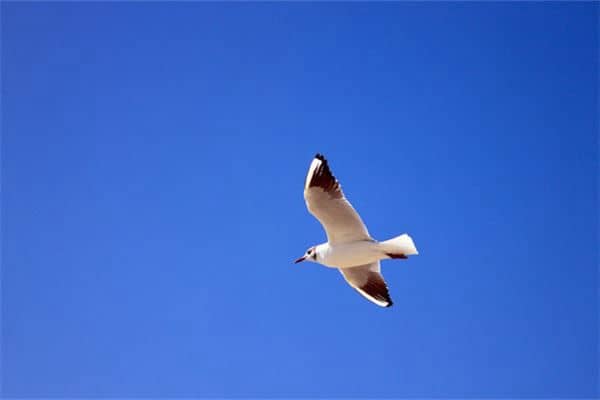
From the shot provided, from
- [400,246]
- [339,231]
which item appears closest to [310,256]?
[339,231]

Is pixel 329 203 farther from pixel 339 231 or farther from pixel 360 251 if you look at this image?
pixel 360 251

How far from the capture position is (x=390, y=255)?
7.29 meters

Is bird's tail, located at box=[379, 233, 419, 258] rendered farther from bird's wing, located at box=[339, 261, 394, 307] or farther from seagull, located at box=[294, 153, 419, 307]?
bird's wing, located at box=[339, 261, 394, 307]

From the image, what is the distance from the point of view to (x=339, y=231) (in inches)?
293

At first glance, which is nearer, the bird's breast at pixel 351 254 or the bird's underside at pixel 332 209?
the bird's underside at pixel 332 209

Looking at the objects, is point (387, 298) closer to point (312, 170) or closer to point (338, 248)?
point (338, 248)

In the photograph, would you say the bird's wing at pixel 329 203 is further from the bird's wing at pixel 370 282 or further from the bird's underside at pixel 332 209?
the bird's wing at pixel 370 282

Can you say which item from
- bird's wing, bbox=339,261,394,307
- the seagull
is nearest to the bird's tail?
the seagull

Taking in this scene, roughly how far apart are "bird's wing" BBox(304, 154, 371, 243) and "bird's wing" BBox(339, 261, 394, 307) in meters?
0.61

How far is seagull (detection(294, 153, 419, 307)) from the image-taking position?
23.6 feet

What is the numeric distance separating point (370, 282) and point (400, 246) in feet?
3.20

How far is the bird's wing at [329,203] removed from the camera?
23.7 ft

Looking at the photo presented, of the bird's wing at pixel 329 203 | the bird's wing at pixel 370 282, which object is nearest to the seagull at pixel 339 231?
the bird's wing at pixel 329 203

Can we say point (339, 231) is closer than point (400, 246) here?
No
